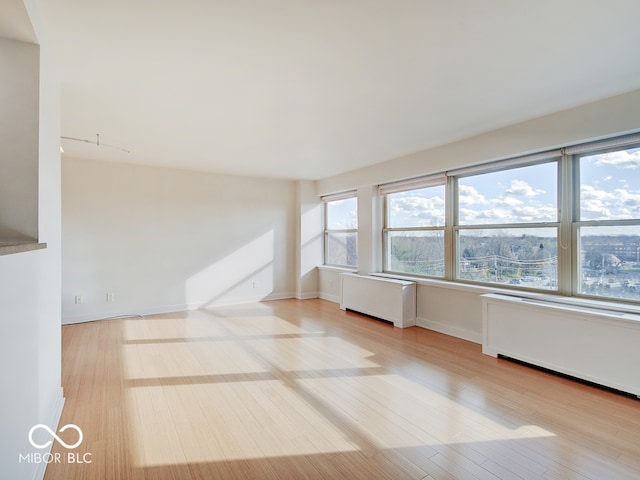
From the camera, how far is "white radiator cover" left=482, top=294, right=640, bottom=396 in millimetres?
2557

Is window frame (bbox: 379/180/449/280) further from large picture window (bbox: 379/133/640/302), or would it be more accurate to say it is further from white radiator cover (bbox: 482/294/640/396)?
white radiator cover (bbox: 482/294/640/396)

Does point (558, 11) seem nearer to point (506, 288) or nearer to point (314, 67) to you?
point (314, 67)

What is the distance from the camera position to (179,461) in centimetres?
182

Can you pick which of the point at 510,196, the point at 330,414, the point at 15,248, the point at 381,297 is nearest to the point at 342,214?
the point at 381,297

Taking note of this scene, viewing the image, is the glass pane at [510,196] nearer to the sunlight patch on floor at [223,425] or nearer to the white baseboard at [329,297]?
the white baseboard at [329,297]

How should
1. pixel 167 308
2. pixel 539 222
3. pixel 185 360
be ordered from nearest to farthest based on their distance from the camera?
pixel 185 360 → pixel 539 222 → pixel 167 308

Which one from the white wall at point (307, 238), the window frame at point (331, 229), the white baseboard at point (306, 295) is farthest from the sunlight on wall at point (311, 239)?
the white baseboard at point (306, 295)

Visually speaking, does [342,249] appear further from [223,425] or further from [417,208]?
[223,425]

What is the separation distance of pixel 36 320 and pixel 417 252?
14.5ft

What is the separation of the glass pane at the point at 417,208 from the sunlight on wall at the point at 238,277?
2.56 metres

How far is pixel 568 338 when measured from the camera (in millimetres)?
2877

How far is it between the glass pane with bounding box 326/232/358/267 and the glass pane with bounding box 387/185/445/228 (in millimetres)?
1015

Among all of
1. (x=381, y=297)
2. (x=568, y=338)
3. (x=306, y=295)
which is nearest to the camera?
(x=568, y=338)

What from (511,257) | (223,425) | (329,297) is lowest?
(223,425)
